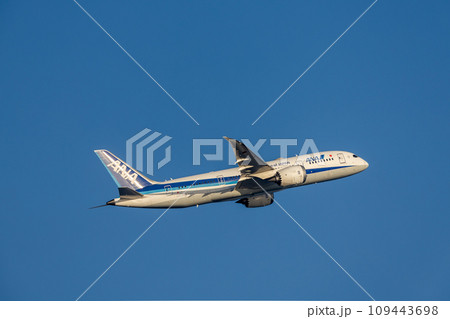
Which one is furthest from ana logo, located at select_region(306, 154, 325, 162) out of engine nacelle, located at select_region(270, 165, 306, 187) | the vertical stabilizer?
the vertical stabilizer

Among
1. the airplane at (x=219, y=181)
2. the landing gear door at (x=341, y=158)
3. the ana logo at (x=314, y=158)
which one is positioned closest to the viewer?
the airplane at (x=219, y=181)

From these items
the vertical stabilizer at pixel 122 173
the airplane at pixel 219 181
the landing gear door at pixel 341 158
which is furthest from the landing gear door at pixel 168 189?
the landing gear door at pixel 341 158

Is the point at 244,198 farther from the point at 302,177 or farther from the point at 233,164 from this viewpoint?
the point at 302,177

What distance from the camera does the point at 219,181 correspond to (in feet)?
171

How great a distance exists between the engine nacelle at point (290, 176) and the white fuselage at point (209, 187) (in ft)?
3.51

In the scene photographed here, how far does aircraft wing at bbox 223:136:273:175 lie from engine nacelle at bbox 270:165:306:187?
1.16 m

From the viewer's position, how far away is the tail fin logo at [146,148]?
57.5 meters

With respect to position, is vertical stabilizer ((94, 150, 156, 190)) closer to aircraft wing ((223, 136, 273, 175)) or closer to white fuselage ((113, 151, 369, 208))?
white fuselage ((113, 151, 369, 208))

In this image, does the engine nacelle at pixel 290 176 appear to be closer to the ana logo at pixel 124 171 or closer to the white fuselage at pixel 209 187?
the white fuselage at pixel 209 187

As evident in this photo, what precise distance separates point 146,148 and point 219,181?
37.6ft

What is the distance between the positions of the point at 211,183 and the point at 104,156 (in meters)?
11.1

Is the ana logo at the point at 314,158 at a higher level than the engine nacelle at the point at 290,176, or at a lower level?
higher

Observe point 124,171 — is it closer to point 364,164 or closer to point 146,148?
point 146,148
